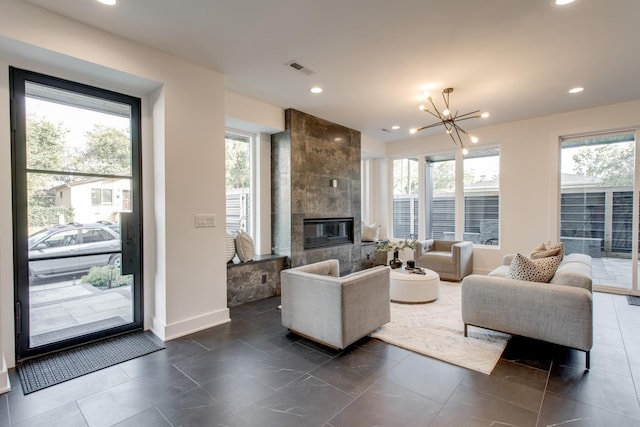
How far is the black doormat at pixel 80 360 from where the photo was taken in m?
2.20

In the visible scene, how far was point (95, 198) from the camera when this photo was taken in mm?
2832

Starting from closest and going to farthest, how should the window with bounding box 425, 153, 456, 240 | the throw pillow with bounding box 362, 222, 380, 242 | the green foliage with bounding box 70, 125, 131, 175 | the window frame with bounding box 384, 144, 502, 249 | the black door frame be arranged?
1. the black door frame
2. the green foliage with bounding box 70, 125, 131, 175
3. the window frame with bounding box 384, 144, 502, 249
4. the window with bounding box 425, 153, 456, 240
5. the throw pillow with bounding box 362, 222, 380, 242

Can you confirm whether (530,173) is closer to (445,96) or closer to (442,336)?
(445,96)

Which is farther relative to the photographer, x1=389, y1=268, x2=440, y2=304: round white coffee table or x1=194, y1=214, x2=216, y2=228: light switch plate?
x1=389, y1=268, x2=440, y2=304: round white coffee table

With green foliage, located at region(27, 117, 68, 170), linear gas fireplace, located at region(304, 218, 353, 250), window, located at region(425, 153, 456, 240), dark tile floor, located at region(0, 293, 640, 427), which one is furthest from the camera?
window, located at region(425, 153, 456, 240)

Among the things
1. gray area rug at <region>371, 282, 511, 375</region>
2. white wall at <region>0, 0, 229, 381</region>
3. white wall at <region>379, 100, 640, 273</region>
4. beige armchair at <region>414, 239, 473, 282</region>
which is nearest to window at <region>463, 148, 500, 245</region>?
white wall at <region>379, 100, 640, 273</region>

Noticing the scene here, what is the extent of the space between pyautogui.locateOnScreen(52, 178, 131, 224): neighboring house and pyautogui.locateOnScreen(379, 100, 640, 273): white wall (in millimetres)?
5618

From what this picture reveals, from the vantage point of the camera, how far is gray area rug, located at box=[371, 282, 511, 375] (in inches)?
98.0

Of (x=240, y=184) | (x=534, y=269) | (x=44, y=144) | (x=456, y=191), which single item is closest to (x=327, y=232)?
(x=240, y=184)

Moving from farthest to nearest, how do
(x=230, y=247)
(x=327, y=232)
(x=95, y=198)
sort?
(x=327, y=232) → (x=230, y=247) → (x=95, y=198)

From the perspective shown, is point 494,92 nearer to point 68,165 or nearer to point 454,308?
point 454,308

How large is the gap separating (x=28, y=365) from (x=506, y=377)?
3683mm

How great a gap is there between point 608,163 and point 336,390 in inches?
213

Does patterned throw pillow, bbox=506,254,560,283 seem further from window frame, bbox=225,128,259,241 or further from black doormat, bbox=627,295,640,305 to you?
window frame, bbox=225,128,259,241
